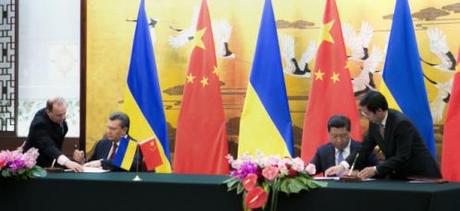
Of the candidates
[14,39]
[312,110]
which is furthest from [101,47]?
[312,110]

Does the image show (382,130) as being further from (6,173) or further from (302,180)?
(6,173)

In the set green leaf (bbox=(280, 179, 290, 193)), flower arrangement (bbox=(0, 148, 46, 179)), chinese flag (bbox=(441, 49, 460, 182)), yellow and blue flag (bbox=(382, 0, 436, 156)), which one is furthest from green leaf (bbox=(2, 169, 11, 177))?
chinese flag (bbox=(441, 49, 460, 182))

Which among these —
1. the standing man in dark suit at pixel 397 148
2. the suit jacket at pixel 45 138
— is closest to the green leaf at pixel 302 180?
the standing man in dark suit at pixel 397 148

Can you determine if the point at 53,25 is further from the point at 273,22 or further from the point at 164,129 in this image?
the point at 273,22

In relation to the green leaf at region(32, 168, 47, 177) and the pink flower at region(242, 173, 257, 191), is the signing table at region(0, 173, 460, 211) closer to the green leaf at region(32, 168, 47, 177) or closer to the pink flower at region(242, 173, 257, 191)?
the green leaf at region(32, 168, 47, 177)

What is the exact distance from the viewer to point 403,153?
3.72m

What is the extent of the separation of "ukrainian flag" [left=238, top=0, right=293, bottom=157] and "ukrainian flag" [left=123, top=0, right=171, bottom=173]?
70cm

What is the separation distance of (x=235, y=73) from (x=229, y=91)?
0.56 feet

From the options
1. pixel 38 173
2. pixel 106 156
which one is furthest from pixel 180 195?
pixel 106 156

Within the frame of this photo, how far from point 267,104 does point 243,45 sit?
2.46ft

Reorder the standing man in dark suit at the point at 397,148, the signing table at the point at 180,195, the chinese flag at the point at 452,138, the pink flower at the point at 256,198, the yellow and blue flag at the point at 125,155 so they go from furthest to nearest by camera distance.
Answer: the chinese flag at the point at 452,138 < the yellow and blue flag at the point at 125,155 < the standing man in dark suit at the point at 397,148 < the pink flower at the point at 256,198 < the signing table at the point at 180,195

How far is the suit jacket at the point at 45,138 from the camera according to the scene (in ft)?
15.8

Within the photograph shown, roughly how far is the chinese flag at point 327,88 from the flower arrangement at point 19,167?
86.6 inches

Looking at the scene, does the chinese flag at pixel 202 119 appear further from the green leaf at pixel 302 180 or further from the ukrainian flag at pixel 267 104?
the green leaf at pixel 302 180
